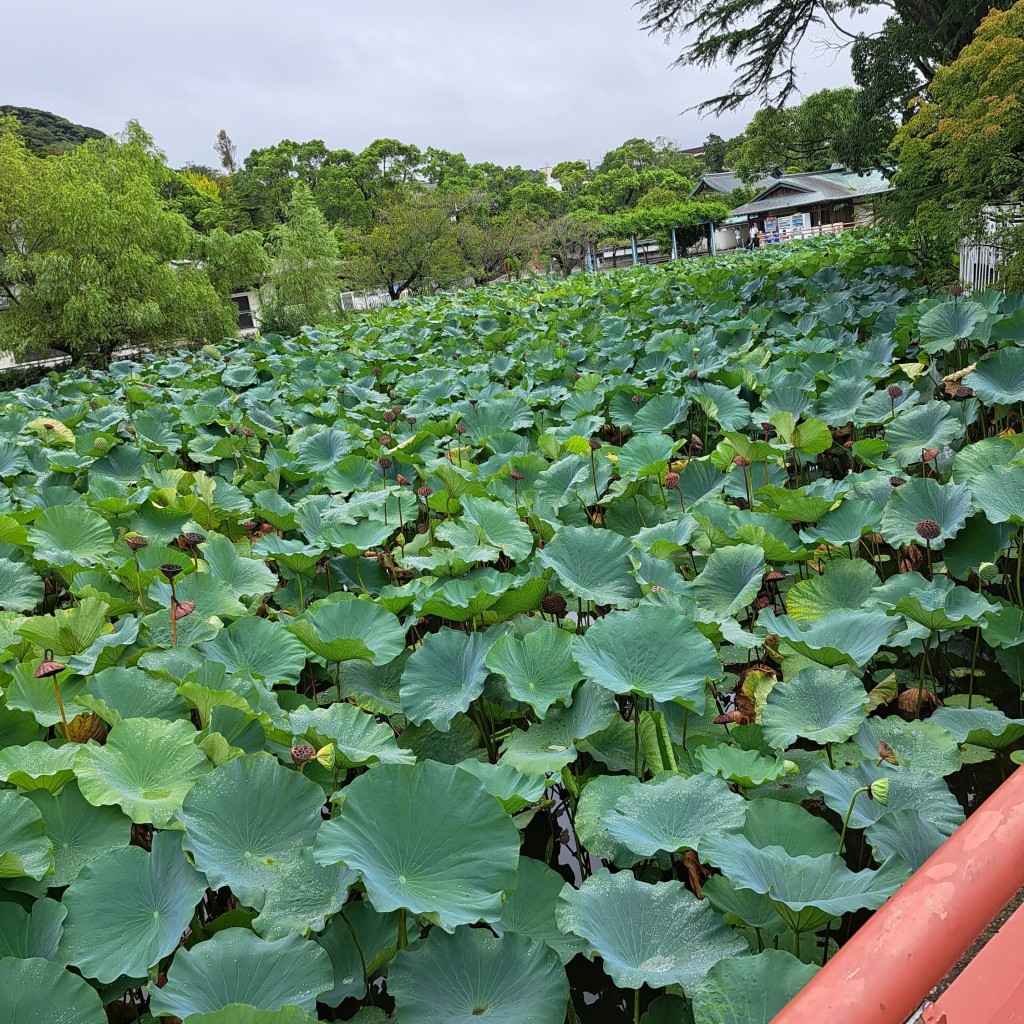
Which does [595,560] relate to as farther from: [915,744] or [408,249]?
[408,249]

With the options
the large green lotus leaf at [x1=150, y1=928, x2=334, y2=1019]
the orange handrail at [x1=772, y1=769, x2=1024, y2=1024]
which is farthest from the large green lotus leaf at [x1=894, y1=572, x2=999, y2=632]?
the large green lotus leaf at [x1=150, y1=928, x2=334, y2=1019]

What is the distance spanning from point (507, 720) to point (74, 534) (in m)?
1.60

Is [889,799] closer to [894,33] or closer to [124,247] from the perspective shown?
[894,33]

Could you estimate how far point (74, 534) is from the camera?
2.52m

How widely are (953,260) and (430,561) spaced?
8.62 meters

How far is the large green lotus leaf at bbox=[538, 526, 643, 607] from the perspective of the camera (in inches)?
80.4

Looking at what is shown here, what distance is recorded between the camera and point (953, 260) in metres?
8.52

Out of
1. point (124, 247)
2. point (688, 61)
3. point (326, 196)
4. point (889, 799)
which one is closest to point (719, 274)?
A: point (688, 61)

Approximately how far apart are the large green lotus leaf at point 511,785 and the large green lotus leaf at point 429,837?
9 cm

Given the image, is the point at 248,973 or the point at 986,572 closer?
the point at 248,973

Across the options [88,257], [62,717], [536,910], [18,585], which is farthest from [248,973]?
[88,257]

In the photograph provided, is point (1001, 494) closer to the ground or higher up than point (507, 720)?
higher up

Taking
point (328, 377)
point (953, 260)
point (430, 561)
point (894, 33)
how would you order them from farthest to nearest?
point (894, 33) → point (953, 260) → point (328, 377) → point (430, 561)

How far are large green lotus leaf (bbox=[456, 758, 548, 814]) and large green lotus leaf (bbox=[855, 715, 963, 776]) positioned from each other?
2.12 ft
